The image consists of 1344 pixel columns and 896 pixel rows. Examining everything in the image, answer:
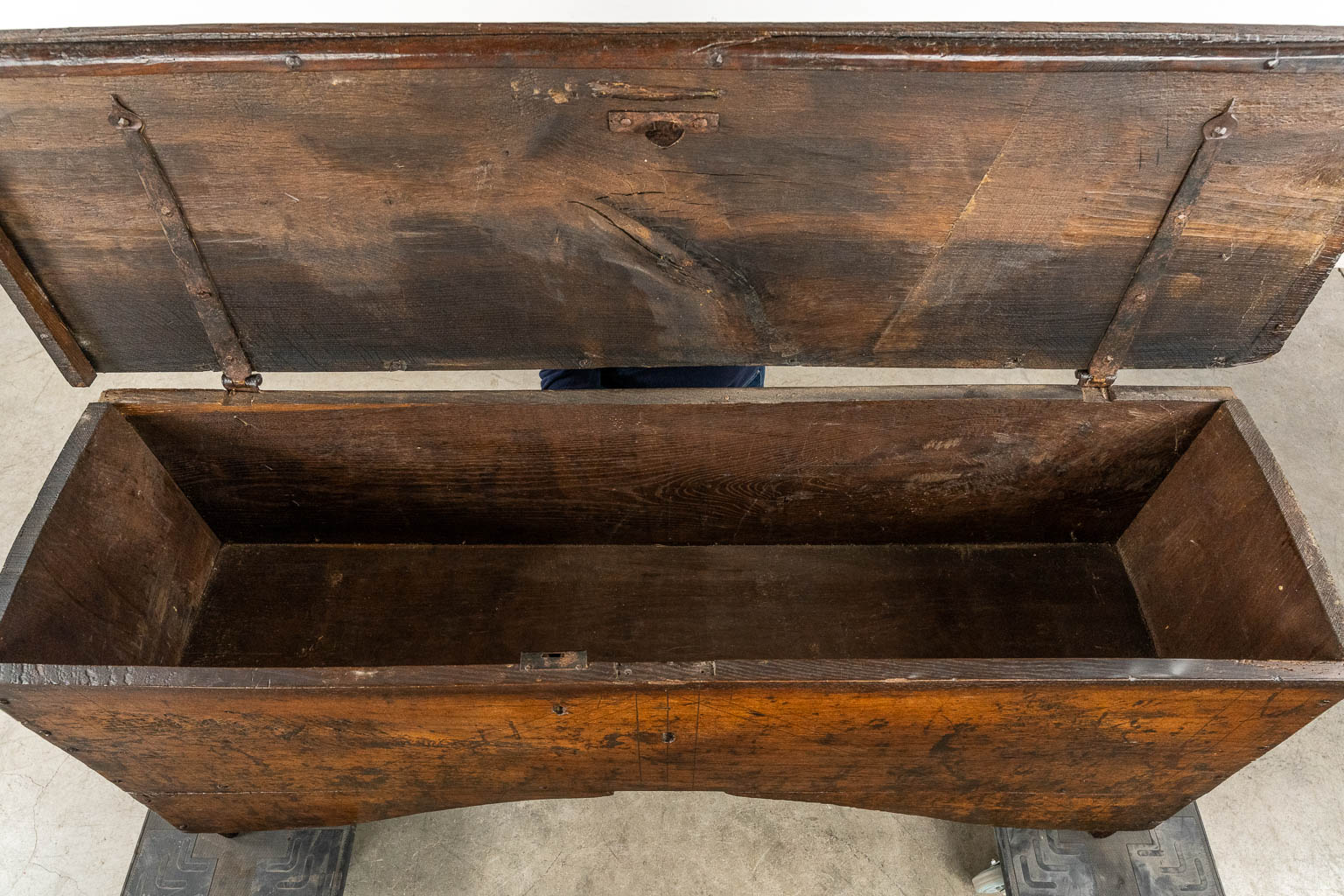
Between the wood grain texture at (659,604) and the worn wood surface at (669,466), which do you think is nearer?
the worn wood surface at (669,466)

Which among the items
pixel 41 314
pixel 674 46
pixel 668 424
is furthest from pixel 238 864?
pixel 674 46

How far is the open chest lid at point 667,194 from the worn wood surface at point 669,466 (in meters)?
0.11

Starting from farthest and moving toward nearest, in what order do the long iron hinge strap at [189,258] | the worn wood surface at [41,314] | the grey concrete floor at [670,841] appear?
the grey concrete floor at [670,841] → the worn wood surface at [41,314] → the long iron hinge strap at [189,258]

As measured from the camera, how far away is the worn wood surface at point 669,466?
1.99 metres

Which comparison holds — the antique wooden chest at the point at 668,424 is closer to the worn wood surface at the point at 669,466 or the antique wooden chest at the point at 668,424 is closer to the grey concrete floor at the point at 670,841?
the worn wood surface at the point at 669,466

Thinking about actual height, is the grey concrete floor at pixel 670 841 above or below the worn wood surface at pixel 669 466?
below

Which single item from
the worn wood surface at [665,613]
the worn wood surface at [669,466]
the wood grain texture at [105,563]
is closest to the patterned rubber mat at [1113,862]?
the worn wood surface at [665,613]

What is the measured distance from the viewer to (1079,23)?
1.49m

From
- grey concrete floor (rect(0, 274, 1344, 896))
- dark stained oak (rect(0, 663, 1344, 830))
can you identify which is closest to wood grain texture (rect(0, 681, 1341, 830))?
dark stained oak (rect(0, 663, 1344, 830))

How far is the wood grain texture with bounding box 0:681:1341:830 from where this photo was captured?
1465 mm

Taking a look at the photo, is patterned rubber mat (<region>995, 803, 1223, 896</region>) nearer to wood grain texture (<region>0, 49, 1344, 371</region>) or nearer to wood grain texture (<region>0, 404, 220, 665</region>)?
wood grain texture (<region>0, 49, 1344, 371</region>)

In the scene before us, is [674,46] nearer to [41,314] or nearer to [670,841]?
[41,314]

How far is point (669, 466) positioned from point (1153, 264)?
3.36ft

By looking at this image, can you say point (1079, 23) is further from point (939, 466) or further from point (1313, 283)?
point (939, 466)
